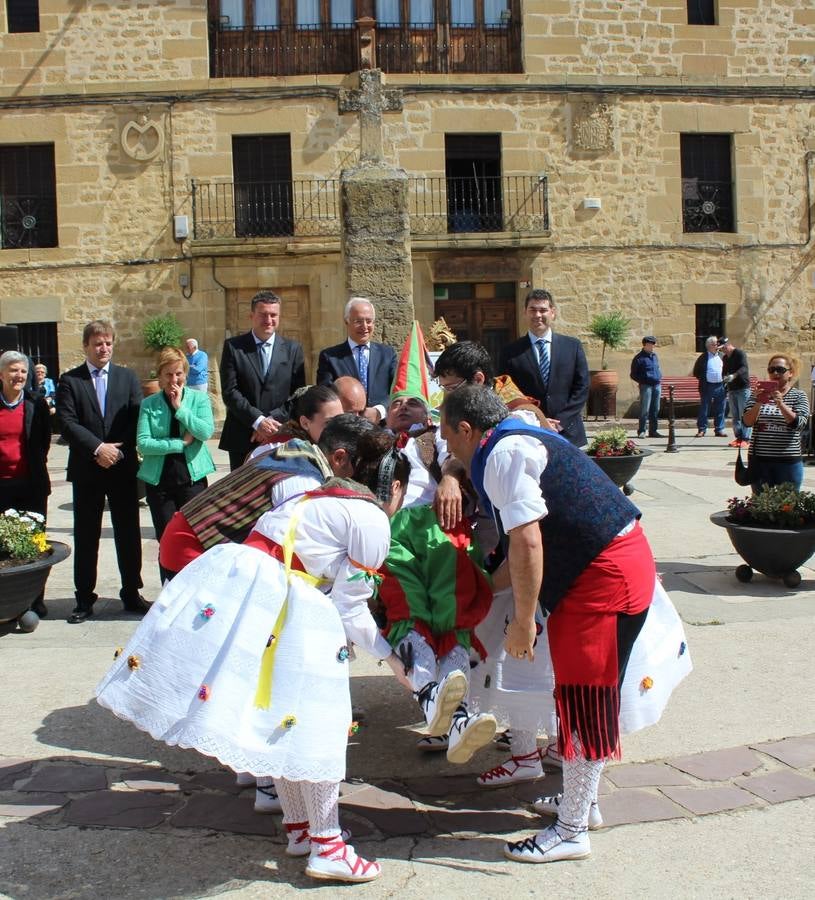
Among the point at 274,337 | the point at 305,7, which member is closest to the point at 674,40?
the point at 305,7

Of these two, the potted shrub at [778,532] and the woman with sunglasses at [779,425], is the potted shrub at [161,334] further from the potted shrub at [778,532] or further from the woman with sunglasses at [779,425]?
the potted shrub at [778,532]

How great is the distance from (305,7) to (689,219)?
9105 millimetres

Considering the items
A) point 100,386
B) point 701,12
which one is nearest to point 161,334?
point 701,12

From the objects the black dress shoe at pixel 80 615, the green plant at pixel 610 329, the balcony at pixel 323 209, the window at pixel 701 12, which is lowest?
the black dress shoe at pixel 80 615

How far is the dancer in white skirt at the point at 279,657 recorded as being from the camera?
2998mm

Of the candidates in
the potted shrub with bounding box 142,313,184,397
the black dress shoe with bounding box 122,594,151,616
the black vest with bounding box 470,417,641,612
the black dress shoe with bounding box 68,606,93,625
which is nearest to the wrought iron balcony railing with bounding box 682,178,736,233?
the potted shrub with bounding box 142,313,184,397

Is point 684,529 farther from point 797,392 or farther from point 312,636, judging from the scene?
point 312,636

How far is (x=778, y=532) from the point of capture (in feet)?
21.5

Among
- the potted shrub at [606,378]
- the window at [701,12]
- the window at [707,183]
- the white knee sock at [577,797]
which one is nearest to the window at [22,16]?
the potted shrub at [606,378]

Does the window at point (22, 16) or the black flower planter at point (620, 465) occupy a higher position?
the window at point (22, 16)

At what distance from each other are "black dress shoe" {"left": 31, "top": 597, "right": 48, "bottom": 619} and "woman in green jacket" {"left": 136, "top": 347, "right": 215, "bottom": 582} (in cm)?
90

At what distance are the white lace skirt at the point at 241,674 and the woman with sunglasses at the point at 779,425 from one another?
4.83 meters

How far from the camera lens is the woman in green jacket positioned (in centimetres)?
628

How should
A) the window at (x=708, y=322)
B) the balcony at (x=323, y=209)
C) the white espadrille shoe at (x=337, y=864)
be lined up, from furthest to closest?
the window at (x=708, y=322)
the balcony at (x=323, y=209)
the white espadrille shoe at (x=337, y=864)
